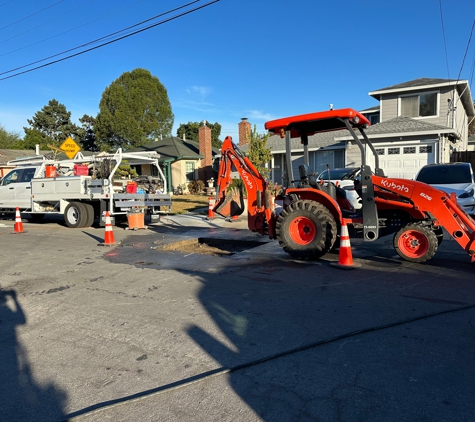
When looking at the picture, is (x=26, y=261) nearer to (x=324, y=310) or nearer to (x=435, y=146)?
(x=324, y=310)

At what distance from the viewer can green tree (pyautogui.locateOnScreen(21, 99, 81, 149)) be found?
5653 cm

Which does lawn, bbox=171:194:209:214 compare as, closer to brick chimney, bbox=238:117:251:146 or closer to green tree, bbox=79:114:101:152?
brick chimney, bbox=238:117:251:146

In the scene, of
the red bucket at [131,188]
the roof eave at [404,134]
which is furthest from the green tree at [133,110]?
the red bucket at [131,188]

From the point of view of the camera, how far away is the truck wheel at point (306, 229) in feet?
24.7

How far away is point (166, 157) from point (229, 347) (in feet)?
78.5

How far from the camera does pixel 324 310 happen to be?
501 centimetres

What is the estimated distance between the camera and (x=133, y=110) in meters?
35.0

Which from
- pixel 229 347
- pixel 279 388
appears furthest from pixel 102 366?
pixel 279 388

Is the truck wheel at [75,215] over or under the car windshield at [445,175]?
under

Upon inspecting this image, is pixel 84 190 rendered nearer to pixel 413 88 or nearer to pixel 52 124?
pixel 413 88

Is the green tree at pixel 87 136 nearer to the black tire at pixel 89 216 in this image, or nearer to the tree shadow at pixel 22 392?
the black tire at pixel 89 216

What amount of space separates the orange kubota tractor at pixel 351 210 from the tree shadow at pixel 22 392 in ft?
16.2

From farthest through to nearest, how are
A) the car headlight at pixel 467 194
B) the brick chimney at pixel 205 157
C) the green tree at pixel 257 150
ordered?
the brick chimney at pixel 205 157
the green tree at pixel 257 150
the car headlight at pixel 467 194

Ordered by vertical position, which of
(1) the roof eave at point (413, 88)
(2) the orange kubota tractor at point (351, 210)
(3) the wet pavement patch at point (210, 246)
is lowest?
(3) the wet pavement patch at point (210, 246)
